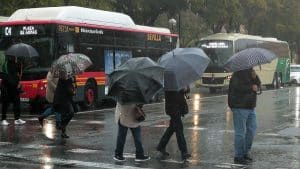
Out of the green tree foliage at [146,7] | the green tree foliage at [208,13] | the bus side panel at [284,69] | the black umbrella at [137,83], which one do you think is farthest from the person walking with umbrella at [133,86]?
the bus side panel at [284,69]

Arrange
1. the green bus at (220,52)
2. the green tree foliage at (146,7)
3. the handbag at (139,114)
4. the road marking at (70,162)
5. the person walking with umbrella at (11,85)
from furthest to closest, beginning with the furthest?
1. the green tree foliage at (146,7)
2. the green bus at (220,52)
3. the person walking with umbrella at (11,85)
4. the handbag at (139,114)
5. the road marking at (70,162)

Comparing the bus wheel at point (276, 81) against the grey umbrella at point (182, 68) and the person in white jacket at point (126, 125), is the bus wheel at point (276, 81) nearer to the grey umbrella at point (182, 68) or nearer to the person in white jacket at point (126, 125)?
the grey umbrella at point (182, 68)

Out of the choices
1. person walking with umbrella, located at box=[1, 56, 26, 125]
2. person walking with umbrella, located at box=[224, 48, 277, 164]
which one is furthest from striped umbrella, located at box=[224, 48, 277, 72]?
person walking with umbrella, located at box=[1, 56, 26, 125]

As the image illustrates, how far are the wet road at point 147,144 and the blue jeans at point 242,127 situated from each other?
1.02ft

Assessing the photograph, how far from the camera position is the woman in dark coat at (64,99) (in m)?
12.9

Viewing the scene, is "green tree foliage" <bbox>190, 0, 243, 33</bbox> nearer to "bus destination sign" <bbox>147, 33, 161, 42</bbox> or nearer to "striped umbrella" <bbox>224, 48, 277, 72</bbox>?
"bus destination sign" <bbox>147, 33, 161, 42</bbox>

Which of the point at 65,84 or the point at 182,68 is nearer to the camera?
the point at 182,68

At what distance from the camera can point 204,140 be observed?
1261 centimetres

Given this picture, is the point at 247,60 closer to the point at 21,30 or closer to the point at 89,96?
the point at 21,30

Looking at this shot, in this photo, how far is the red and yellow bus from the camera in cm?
1891

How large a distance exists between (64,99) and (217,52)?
23042mm

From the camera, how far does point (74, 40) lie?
2008cm

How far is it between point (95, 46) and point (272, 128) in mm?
8793

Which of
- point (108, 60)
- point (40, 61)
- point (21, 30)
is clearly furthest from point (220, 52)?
point (40, 61)
